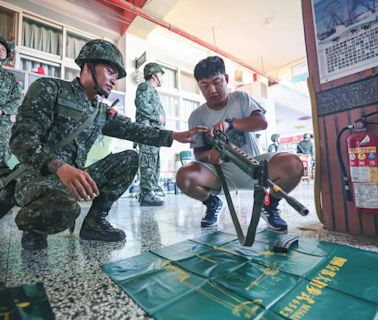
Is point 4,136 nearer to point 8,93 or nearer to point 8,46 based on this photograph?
point 8,93

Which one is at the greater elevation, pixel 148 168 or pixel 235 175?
pixel 148 168

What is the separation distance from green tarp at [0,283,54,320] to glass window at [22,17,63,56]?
13.9ft

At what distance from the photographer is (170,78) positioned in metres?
5.47

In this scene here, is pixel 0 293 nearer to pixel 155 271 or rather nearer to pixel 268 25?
pixel 155 271

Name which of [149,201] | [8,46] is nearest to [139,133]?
[149,201]

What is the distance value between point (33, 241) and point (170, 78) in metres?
5.14

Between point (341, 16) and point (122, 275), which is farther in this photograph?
point (341, 16)

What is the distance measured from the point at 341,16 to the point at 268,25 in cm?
436

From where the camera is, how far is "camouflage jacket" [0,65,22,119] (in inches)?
86.3

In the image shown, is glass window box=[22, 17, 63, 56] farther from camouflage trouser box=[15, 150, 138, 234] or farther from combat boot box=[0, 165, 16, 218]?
camouflage trouser box=[15, 150, 138, 234]

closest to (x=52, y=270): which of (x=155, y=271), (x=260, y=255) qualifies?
(x=155, y=271)

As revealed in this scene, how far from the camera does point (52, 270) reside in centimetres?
75

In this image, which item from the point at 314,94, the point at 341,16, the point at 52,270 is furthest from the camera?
the point at 314,94

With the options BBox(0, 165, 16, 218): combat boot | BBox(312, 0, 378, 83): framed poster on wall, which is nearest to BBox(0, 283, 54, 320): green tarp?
BBox(0, 165, 16, 218): combat boot
